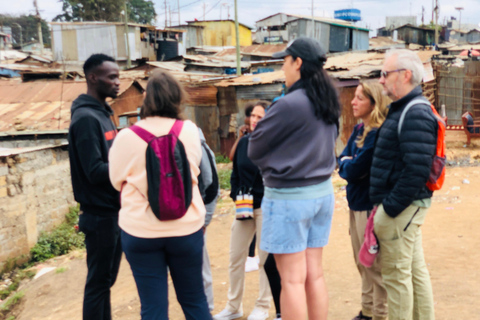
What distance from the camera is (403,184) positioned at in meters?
2.62

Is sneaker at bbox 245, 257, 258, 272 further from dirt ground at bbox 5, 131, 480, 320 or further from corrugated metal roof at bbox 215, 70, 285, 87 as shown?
corrugated metal roof at bbox 215, 70, 285, 87

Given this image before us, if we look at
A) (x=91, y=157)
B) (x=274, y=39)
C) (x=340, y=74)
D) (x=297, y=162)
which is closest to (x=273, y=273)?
(x=297, y=162)

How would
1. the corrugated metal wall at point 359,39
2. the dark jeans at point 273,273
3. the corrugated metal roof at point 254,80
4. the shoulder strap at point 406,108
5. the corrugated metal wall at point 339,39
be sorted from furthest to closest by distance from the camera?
the corrugated metal wall at point 359,39 < the corrugated metal wall at point 339,39 < the corrugated metal roof at point 254,80 < the dark jeans at point 273,273 < the shoulder strap at point 406,108

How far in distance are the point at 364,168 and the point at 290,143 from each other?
0.87 meters

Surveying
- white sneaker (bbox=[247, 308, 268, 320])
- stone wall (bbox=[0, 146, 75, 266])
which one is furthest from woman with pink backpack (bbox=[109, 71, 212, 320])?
stone wall (bbox=[0, 146, 75, 266])

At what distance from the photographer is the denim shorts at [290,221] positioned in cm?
252

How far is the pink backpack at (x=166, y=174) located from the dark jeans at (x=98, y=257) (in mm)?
773

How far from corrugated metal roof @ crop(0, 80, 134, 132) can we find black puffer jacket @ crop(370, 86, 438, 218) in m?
8.97

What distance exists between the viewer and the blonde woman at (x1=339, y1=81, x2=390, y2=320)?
10.3ft

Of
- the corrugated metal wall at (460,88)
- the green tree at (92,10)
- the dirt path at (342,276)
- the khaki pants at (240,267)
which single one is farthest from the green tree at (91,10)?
the khaki pants at (240,267)

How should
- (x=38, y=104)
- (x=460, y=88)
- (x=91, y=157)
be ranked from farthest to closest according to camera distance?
(x=460, y=88) → (x=38, y=104) → (x=91, y=157)

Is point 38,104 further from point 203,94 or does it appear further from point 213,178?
point 213,178

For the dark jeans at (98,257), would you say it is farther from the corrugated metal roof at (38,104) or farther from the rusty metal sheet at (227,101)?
the rusty metal sheet at (227,101)

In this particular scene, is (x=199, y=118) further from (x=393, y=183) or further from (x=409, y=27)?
(x=409, y=27)
